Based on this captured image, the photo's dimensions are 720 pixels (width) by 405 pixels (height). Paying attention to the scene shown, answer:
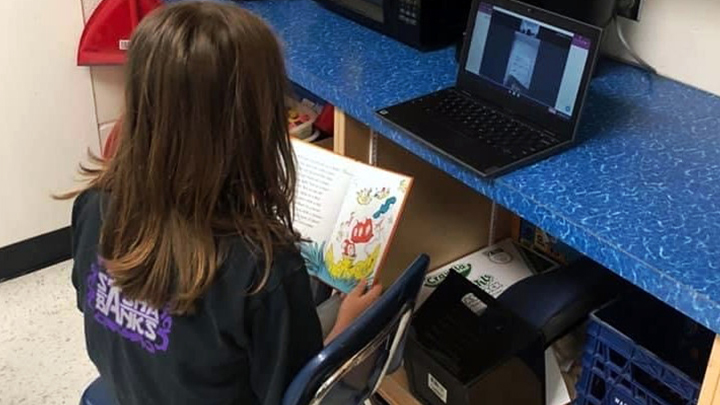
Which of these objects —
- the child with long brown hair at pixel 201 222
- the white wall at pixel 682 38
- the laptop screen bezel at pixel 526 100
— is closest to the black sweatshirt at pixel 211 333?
the child with long brown hair at pixel 201 222

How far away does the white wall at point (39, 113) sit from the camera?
6.42 feet

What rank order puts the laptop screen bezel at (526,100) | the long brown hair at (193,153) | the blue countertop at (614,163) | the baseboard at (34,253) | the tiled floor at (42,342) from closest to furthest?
the long brown hair at (193,153) < the blue countertop at (614,163) < the laptop screen bezel at (526,100) < the tiled floor at (42,342) < the baseboard at (34,253)

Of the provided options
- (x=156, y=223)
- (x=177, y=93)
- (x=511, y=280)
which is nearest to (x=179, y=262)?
(x=156, y=223)

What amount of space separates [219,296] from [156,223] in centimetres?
11

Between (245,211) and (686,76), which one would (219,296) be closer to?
(245,211)

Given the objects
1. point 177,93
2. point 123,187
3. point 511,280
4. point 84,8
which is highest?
point 177,93

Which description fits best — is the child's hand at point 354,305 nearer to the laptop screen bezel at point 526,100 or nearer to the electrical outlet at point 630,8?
the laptop screen bezel at point 526,100

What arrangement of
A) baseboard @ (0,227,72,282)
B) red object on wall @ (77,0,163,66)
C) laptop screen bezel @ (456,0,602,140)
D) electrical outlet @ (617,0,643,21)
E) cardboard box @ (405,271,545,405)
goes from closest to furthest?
laptop screen bezel @ (456,0,602,140) → cardboard box @ (405,271,545,405) → electrical outlet @ (617,0,643,21) → red object on wall @ (77,0,163,66) → baseboard @ (0,227,72,282)

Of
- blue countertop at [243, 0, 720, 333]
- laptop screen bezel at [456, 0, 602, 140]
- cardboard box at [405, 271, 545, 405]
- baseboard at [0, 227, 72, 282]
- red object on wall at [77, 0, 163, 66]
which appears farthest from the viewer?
baseboard at [0, 227, 72, 282]

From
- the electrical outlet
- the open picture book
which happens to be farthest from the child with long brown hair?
the electrical outlet

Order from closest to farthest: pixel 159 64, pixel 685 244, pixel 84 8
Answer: pixel 159 64, pixel 685 244, pixel 84 8

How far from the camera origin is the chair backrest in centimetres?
96

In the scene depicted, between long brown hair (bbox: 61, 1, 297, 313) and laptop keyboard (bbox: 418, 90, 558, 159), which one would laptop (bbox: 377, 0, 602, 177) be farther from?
long brown hair (bbox: 61, 1, 297, 313)

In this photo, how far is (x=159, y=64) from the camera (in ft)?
2.96
